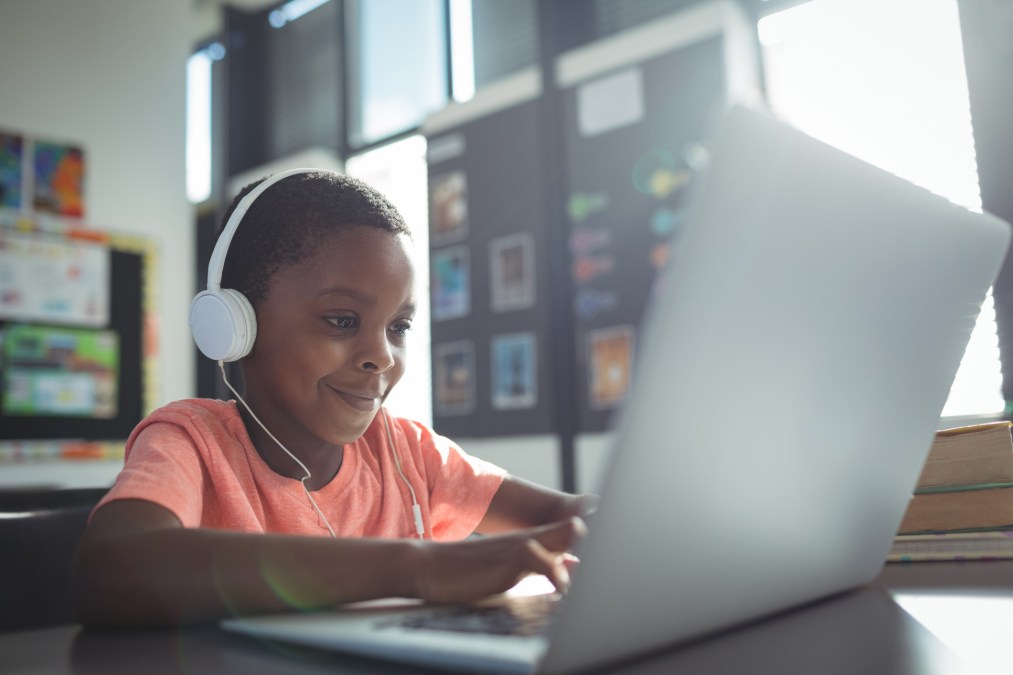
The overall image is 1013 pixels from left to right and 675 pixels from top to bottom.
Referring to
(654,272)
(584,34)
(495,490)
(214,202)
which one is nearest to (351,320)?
(495,490)

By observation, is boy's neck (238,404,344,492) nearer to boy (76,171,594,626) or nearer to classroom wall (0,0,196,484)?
boy (76,171,594,626)

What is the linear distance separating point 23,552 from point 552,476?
186cm

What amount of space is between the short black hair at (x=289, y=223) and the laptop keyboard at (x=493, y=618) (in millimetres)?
442

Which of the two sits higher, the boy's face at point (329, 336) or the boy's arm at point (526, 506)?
the boy's face at point (329, 336)

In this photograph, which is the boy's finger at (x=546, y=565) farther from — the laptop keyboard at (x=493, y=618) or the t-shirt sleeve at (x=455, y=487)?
the t-shirt sleeve at (x=455, y=487)

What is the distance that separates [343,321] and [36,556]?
36 centimetres

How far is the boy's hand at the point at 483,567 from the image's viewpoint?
42 centimetres

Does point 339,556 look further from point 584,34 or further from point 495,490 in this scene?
point 584,34

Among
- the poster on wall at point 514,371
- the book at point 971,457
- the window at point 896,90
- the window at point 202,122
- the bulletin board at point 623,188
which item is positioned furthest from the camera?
the window at point 202,122

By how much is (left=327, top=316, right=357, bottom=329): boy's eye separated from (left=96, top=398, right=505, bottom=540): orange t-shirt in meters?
0.14

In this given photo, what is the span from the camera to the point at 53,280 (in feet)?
9.20

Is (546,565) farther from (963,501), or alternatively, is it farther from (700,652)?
(963,501)

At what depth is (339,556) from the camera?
456mm

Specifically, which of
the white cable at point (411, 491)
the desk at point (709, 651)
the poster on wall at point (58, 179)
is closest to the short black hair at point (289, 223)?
the white cable at point (411, 491)
